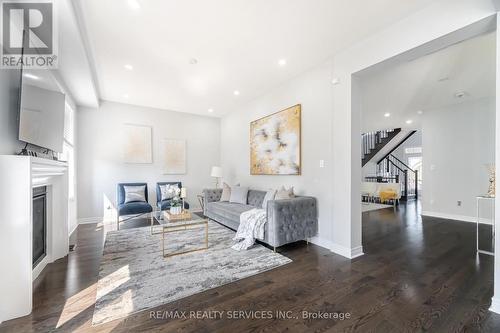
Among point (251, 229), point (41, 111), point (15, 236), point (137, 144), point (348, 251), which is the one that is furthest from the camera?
point (137, 144)

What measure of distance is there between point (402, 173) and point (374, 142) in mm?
1821

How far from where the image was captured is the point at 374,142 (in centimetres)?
893

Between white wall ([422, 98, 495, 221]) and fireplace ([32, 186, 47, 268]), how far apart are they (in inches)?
308

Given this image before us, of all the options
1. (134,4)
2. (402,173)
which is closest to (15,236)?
(134,4)

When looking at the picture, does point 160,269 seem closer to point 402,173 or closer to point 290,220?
point 290,220

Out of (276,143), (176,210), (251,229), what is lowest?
(251,229)

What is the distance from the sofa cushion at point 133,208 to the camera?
433cm

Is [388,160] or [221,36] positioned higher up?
[221,36]

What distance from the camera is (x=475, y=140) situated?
487cm

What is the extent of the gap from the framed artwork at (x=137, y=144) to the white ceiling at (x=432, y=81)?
16.5ft

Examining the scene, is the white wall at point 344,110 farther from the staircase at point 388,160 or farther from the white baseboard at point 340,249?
the staircase at point 388,160

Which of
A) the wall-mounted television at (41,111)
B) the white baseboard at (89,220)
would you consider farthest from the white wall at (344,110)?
the white baseboard at (89,220)

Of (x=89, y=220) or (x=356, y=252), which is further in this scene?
(x=89, y=220)

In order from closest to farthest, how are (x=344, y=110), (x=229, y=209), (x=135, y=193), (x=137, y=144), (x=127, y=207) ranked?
(x=344, y=110), (x=229, y=209), (x=127, y=207), (x=135, y=193), (x=137, y=144)
